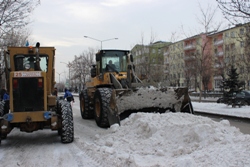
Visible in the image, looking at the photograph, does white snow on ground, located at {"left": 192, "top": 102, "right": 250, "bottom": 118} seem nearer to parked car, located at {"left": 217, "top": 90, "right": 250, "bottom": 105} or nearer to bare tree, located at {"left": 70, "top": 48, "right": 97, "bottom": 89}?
parked car, located at {"left": 217, "top": 90, "right": 250, "bottom": 105}

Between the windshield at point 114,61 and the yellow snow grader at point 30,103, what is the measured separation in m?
4.58

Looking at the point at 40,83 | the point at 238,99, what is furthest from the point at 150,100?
the point at 238,99

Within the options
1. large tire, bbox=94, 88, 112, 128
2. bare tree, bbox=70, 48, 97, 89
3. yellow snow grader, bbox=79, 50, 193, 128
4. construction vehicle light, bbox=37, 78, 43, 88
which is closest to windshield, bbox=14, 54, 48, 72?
construction vehicle light, bbox=37, 78, 43, 88

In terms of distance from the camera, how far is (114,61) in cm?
1279

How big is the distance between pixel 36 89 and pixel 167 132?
3653 millimetres

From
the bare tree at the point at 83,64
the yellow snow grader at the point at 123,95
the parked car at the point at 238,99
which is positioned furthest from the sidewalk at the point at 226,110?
the bare tree at the point at 83,64

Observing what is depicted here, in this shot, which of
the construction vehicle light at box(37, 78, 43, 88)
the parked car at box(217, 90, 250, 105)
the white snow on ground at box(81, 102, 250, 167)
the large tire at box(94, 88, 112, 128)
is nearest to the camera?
the white snow on ground at box(81, 102, 250, 167)

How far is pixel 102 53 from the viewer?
12.7 m

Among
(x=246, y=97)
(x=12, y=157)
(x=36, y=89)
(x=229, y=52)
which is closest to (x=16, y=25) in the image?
(x=36, y=89)

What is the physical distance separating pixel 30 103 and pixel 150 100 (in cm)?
421

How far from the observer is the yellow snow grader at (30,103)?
24.8 ft

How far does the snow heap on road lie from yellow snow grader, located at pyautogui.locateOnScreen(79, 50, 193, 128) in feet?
5.08

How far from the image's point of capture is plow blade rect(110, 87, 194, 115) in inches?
386

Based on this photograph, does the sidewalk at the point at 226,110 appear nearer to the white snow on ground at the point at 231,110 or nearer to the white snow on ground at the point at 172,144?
the white snow on ground at the point at 231,110
